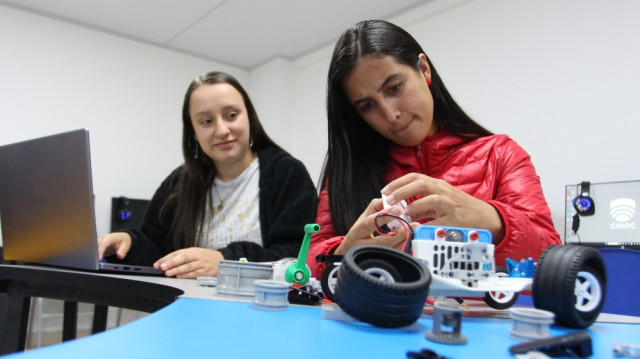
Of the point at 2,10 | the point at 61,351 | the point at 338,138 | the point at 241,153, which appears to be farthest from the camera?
the point at 2,10

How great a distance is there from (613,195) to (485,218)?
1.70 meters

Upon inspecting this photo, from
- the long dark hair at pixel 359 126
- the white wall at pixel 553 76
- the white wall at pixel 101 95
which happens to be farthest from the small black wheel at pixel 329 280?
the white wall at pixel 101 95

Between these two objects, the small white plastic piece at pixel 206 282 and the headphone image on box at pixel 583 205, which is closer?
the small white plastic piece at pixel 206 282

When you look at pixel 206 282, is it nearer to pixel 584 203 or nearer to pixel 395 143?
pixel 395 143

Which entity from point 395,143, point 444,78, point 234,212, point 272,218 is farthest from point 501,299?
point 444,78

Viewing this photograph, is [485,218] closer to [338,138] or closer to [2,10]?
[338,138]

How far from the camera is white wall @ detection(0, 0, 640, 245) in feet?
7.43

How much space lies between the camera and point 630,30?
7.20 feet

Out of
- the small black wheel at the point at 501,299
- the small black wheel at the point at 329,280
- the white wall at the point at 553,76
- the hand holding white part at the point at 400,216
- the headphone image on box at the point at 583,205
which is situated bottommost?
the small black wheel at the point at 501,299

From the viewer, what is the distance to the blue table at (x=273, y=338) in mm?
329

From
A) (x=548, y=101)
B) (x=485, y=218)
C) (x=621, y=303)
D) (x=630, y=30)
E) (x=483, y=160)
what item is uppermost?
(x=630, y=30)

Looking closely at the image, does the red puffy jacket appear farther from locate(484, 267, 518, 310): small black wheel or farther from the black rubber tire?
the black rubber tire

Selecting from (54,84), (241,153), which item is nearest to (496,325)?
(241,153)

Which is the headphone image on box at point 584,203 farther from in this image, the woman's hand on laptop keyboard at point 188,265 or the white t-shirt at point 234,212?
the woman's hand on laptop keyboard at point 188,265
